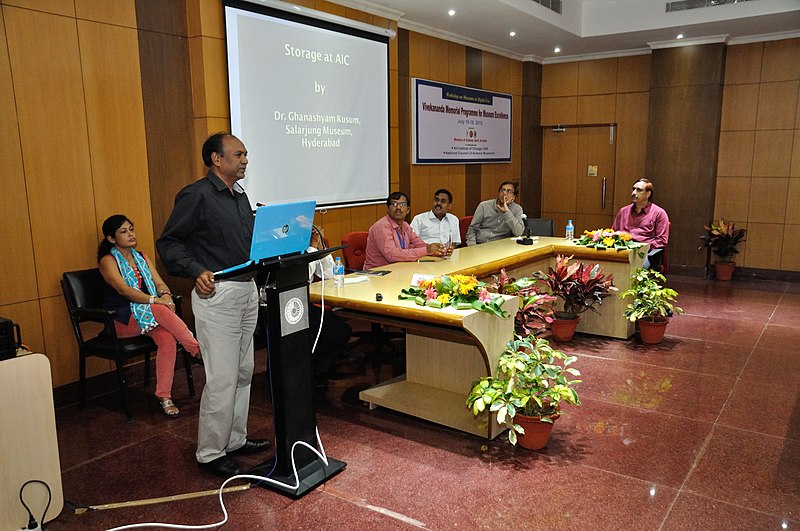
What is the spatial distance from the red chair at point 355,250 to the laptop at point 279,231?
7.78 ft

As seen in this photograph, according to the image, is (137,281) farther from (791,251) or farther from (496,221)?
(791,251)

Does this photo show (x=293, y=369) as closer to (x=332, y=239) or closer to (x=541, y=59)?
(x=332, y=239)

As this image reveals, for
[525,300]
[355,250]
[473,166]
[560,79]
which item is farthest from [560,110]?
[525,300]

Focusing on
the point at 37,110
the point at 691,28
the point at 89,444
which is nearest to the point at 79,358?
the point at 89,444

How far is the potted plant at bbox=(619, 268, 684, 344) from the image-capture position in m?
5.20

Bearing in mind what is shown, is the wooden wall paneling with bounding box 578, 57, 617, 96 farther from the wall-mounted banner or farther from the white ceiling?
the wall-mounted banner

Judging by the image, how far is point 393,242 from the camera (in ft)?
16.0

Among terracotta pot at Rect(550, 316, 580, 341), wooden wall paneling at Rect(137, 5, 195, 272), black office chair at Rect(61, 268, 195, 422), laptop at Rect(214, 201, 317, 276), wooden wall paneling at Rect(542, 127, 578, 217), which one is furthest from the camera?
wooden wall paneling at Rect(542, 127, 578, 217)

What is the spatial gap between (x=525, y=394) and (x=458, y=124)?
16.7 ft

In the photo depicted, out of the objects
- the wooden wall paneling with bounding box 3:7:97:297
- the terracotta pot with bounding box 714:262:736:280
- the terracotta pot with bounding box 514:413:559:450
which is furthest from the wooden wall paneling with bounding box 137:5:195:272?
the terracotta pot with bounding box 714:262:736:280

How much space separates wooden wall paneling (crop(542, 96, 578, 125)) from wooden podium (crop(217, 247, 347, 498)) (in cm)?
734

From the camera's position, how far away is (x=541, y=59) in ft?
30.3

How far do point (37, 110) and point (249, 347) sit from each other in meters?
2.13

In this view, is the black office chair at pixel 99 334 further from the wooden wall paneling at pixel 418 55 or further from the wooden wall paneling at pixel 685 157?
the wooden wall paneling at pixel 685 157
